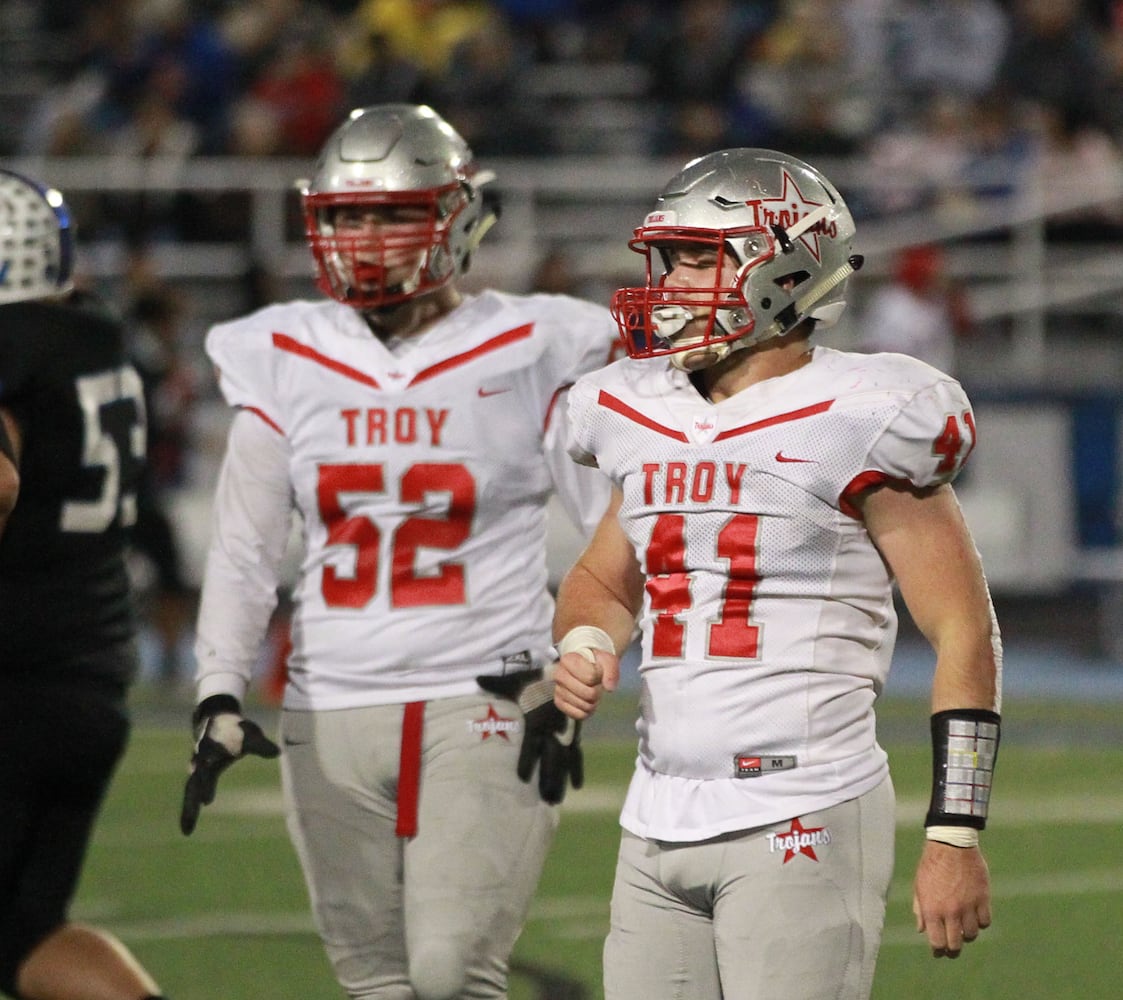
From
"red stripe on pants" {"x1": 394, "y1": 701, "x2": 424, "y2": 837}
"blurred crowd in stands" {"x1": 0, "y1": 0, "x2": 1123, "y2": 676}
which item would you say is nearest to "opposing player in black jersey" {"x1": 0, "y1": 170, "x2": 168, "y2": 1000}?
"red stripe on pants" {"x1": 394, "y1": 701, "x2": 424, "y2": 837}

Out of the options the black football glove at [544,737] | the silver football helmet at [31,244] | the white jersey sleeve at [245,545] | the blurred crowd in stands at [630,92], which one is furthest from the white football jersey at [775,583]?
the blurred crowd in stands at [630,92]

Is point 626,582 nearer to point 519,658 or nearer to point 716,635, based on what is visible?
point 716,635

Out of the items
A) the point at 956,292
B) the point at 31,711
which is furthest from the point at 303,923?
the point at 956,292

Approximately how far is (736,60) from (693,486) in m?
10.3

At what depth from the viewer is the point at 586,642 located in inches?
118

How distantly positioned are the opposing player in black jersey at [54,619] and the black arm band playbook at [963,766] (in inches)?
61.5

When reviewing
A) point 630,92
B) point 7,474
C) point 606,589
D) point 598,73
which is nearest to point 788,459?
point 606,589

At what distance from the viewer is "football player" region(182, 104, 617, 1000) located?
3.56 metres

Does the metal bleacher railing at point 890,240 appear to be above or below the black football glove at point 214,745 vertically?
above

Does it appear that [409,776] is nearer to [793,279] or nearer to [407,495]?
[407,495]

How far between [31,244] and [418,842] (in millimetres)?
1261

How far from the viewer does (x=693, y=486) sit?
2.94m

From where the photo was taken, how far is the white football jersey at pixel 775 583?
2.86 metres

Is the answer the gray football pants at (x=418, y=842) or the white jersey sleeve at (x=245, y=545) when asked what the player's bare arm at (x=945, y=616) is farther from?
the white jersey sleeve at (x=245, y=545)
